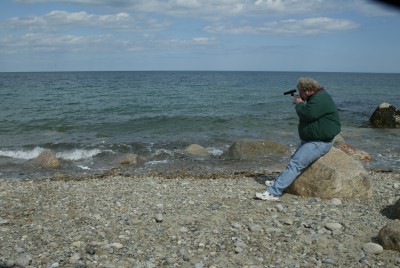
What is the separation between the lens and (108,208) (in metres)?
8.15

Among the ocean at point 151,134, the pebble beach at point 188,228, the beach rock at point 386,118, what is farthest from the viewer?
the beach rock at point 386,118

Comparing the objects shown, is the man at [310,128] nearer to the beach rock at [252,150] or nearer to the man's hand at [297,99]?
the man's hand at [297,99]

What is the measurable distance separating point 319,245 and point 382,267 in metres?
0.96

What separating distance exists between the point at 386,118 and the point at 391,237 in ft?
63.4

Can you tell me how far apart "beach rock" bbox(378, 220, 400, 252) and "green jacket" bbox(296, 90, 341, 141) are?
2488 mm

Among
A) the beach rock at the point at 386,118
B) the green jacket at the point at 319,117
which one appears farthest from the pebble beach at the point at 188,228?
the beach rock at the point at 386,118

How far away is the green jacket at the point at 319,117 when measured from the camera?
26.3 ft

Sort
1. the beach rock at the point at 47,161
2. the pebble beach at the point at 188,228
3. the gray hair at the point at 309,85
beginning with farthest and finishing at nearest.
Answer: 1. the beach rock at the point at 47,161
2. the gray hair at the point at 309,85
3. the pebble beach at the point at 188,228

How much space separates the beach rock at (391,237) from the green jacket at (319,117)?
249cm

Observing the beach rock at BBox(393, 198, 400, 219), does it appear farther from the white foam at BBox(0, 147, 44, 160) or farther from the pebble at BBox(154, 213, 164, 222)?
the white foam at BBox(0, 147, 44, 160)

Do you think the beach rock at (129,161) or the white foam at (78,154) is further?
the white foam at (78,154)

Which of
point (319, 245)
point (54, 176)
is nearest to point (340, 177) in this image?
point (319, 245)

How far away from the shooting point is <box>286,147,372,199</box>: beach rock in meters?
8.46

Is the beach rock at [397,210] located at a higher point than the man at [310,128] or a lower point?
lower
